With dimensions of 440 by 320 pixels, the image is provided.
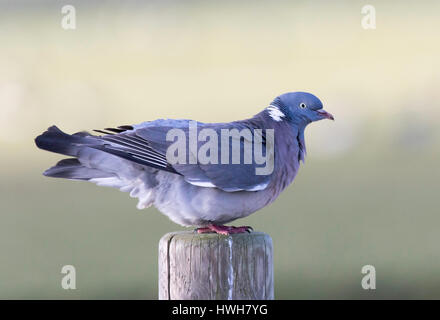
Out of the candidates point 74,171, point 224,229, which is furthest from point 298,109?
point 74,171

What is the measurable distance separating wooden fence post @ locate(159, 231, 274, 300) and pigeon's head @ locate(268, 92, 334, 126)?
1.49m

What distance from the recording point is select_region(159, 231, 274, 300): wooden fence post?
162 inches

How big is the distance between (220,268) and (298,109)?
1.77 meters

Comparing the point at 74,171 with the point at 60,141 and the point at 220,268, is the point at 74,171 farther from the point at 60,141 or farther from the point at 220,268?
the point at 220,268

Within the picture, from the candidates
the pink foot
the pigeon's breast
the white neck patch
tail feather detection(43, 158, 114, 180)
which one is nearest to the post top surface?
the pink foot

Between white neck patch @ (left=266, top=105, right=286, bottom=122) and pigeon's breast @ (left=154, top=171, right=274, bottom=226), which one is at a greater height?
white neck patch @ (left=266, top=105, right=286, bottom=122)

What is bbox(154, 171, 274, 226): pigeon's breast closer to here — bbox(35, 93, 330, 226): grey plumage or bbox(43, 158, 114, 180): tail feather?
bbox(35, 93, 330, 226): grey plumage

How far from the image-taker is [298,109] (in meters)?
5.44

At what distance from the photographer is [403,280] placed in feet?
38.5

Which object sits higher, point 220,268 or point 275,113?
point 275,113

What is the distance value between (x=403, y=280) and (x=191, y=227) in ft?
23.9

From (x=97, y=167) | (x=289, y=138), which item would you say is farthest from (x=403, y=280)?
(x=97, y=167)

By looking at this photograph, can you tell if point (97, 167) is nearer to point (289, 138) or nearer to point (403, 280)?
point (289, 138)

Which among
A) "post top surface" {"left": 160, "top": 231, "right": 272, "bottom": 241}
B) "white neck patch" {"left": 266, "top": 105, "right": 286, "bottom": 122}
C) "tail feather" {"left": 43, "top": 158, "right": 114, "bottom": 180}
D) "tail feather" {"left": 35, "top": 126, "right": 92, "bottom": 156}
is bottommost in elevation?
"post top surface" {"left": 160, "top": 231, "right": 272, "bottom": 241}
